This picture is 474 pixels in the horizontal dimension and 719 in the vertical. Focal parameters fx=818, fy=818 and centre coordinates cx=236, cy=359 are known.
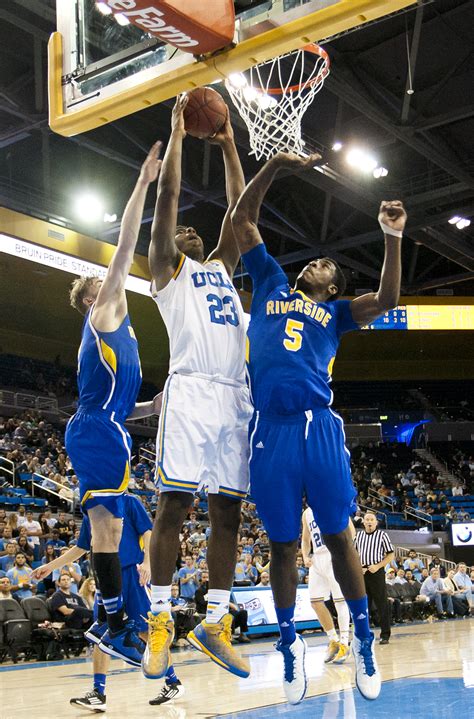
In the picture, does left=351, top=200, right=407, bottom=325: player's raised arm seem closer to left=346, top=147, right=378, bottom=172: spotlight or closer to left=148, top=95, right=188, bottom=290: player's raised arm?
left=148, top=95, right=188, bottom=290: player's raised arm

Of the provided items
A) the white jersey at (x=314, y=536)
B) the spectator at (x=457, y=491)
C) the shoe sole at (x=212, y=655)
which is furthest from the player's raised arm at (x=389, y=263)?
the spectator at (x=457, y=491)

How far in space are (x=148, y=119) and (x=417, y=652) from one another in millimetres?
12948

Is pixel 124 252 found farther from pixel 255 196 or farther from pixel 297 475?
pixel 297 475

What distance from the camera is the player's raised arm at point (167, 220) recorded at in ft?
14.8

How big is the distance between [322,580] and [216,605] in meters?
5.60

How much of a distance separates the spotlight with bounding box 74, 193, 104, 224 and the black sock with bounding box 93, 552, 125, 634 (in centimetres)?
1604

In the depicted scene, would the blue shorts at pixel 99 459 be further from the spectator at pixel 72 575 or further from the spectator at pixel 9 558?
the spectator at pixel 9 558

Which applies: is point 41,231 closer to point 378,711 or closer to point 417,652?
point 417,652

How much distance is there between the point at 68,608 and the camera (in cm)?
1021

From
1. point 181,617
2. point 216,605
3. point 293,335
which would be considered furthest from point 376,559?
point 293,335

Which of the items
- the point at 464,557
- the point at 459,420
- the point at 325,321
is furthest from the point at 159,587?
the point at 459,420

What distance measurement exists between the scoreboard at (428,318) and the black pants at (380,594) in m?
15.6

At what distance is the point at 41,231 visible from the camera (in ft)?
62.0

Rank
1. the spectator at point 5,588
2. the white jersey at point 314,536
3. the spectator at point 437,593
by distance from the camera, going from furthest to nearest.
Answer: the spectator at point 437,593 → the spectator at point 5,588 → the white jersey at point 314,536
